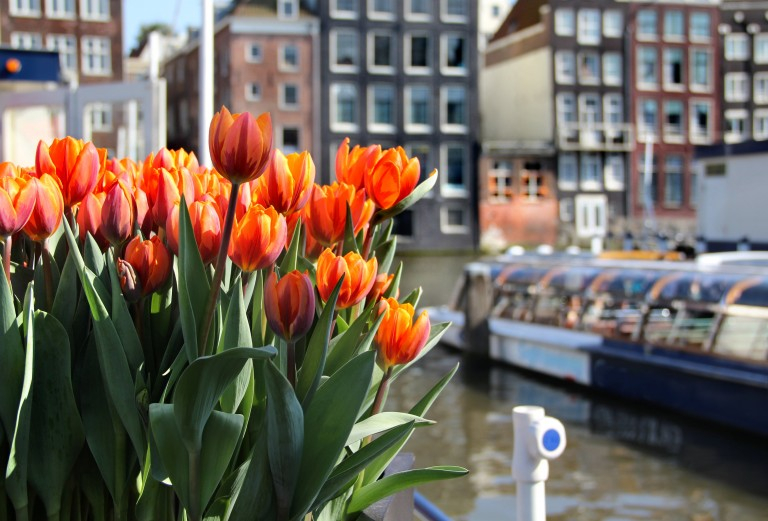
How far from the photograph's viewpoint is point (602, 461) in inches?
309

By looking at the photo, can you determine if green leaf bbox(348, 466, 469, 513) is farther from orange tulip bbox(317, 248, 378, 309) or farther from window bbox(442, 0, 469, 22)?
window bbox(442, 0, 469, 22)

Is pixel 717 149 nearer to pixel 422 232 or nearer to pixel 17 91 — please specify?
pixel 17 91

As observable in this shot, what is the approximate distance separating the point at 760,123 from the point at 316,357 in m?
40.9

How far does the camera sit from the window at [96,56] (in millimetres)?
32844

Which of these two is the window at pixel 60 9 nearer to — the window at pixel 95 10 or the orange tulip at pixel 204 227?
the window at pixel 95 10

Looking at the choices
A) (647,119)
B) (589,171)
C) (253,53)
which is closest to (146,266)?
(253,53)

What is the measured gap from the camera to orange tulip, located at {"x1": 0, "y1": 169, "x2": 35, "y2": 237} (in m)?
1.09

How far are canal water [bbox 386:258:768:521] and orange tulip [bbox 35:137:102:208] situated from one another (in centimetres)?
566

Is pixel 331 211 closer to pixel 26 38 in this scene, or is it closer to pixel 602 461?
pixel 602 461

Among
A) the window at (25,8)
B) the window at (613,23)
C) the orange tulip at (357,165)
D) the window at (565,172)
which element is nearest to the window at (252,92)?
the window at (25,8)

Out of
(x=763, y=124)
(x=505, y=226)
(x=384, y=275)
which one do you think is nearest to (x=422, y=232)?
(x=505, y=226)

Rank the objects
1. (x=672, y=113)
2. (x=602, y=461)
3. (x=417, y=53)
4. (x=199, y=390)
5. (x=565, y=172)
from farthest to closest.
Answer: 1. (x=672, y=113)
2. (x=565, y=172)
3. (x=417, y=53)
4. (x=602, y=461)
5. (x=199, y=390)

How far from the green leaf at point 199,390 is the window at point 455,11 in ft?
118

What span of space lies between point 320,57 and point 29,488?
114 ft
